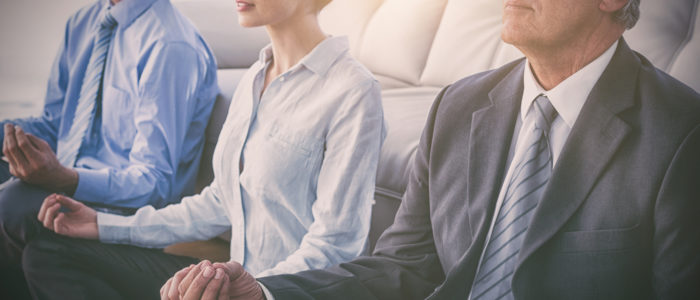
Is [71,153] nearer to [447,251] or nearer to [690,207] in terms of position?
[447,251]

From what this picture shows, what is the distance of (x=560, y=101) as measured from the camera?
0.59 metres

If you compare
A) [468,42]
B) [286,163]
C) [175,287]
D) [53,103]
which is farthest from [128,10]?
[175,287]

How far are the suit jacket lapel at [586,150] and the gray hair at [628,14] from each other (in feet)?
0.10

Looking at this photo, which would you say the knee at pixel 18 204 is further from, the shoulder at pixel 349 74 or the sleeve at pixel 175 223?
the shoulder at pixel 349 74

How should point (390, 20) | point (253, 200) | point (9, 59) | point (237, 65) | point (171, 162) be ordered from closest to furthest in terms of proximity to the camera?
point (253, 200) < point (171, 162) < point (9, 59) < point (390, 20) < point (237, 65)

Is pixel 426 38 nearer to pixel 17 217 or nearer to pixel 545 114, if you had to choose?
pixel 545 114

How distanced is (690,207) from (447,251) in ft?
0.83

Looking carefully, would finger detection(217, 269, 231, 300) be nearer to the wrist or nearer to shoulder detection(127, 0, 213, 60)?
the wrist

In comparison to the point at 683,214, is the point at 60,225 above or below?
below

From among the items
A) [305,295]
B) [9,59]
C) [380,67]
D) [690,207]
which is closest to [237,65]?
[380,67]

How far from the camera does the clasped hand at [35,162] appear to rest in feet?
3.19

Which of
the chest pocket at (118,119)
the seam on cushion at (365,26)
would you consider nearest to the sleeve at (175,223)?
the chest pocket at (118,119)

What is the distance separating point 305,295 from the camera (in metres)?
0.63

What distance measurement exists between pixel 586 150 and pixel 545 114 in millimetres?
63
